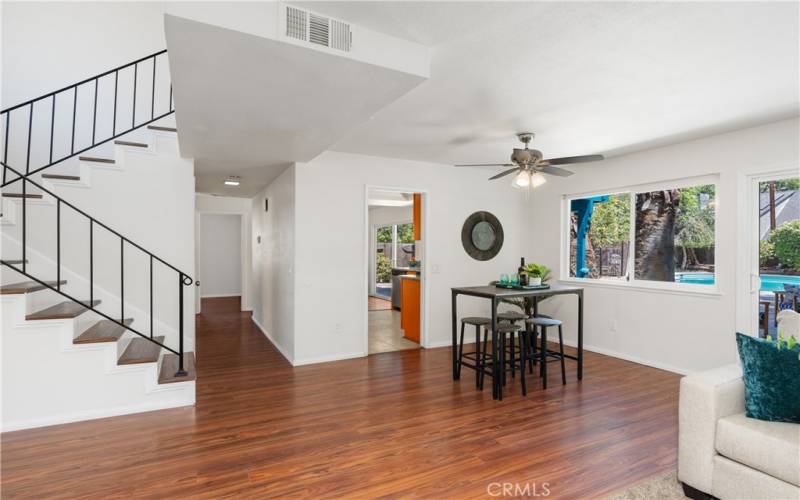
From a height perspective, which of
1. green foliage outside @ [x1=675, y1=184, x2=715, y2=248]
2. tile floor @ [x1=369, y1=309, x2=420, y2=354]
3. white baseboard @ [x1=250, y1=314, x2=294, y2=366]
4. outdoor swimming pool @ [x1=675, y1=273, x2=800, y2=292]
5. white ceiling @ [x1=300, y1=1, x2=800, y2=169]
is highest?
white ceiling @ [x1=300, y1=1, x2=800, y2=169]

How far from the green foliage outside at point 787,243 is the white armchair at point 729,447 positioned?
2317 millimetres

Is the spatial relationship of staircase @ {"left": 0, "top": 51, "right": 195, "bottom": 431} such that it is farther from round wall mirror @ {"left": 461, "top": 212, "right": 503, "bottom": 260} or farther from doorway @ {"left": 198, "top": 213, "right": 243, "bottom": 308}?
doorway @ {"left": 198, "top": 213, "right": 243, "bottom": 308}

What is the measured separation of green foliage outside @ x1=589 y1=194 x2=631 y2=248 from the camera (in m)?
5.29

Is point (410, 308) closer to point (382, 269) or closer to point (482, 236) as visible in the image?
point (482, 236)

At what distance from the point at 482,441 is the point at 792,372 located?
1.76m

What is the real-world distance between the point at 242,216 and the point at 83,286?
17.9 ft

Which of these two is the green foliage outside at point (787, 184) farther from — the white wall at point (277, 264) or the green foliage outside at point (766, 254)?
the white wall at point (277, 264)

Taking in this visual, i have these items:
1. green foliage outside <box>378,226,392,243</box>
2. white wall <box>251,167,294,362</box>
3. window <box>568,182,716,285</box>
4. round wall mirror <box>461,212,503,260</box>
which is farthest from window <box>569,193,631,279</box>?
green foliage outside <box>378,226,392,243</box>

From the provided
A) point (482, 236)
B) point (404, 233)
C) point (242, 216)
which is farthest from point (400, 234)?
point (482, 236)

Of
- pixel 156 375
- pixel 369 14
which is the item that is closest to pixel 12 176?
pixel 156 375

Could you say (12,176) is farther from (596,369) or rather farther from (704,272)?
(704,272)

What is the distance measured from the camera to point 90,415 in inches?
127

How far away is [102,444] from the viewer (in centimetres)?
282

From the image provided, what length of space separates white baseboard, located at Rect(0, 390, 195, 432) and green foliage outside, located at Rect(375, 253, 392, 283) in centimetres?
852
